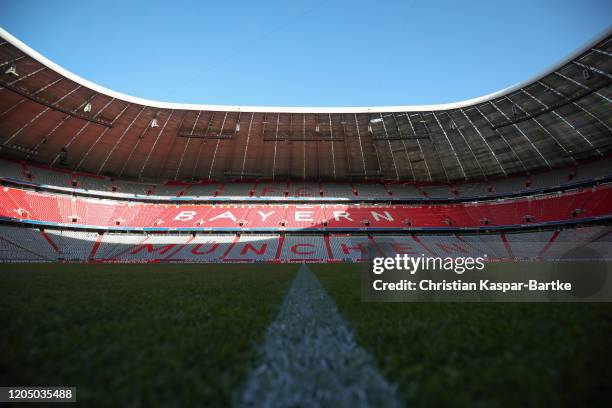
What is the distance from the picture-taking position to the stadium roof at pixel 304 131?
22719 millimetres

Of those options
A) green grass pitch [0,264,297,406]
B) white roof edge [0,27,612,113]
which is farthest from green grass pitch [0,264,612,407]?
white roof edge [0,27,612,113]

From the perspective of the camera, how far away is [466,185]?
3538 centimetres

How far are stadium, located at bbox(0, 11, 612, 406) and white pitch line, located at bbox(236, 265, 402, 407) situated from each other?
4 cm

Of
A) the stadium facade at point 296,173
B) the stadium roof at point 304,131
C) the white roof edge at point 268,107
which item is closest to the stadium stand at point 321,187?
the stadium facade at point 296,173

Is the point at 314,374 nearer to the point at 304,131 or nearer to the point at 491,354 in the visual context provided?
the point at 491,354

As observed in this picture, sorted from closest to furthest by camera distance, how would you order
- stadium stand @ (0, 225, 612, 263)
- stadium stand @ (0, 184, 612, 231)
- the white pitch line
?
1. the white pitch line
2. stadium stand @ (0, 225, 612, 263)
3. stadium stand @ (0, 184, 612, 231)

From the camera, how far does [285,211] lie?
107 ft

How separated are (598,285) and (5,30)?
3064 cm

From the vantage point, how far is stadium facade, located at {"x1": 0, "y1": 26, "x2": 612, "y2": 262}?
77.0ft

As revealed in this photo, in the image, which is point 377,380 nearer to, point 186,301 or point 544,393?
point 544,393

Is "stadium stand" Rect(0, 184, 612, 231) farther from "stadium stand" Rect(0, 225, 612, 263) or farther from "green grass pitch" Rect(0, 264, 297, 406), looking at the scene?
"green grass pitch" Rect(0, 264, 297, 406)

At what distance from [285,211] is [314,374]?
31453mm

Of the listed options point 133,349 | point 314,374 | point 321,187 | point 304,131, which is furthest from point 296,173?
point 314,374

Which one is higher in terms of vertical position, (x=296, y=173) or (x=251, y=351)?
(x=296, y=173)
